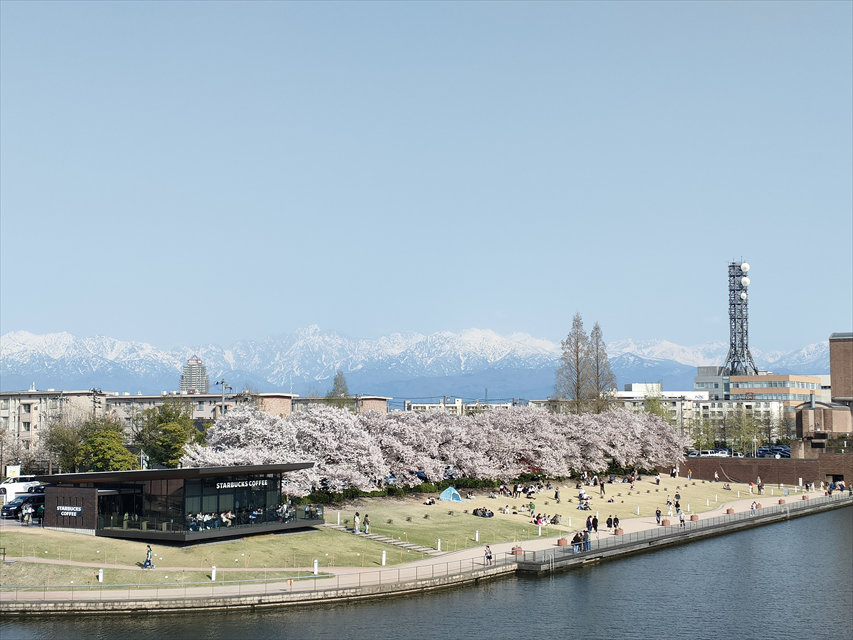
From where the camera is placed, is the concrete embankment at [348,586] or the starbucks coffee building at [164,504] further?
the starbucks coffee building at [164,504]

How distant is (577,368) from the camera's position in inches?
5738

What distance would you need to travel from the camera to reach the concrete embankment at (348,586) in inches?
2016

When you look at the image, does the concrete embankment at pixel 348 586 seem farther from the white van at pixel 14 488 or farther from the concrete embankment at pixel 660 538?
the white van at pixel 14 488

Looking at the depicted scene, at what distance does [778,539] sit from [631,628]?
43095mm

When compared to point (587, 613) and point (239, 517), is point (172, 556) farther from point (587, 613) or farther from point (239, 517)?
point (587, 613)

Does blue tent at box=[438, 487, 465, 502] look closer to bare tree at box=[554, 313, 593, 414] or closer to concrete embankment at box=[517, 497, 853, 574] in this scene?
concrete embankment at box=[517, 497, 853, 574]

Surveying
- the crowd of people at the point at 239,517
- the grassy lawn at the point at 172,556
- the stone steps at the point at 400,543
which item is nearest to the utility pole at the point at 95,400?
the grassy lawn at the point at 172,556

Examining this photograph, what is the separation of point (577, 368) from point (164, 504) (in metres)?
91.6

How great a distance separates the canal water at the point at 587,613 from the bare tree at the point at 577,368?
6985 cm

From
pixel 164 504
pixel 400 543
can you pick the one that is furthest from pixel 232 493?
pixel 400 543

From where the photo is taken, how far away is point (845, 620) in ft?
183

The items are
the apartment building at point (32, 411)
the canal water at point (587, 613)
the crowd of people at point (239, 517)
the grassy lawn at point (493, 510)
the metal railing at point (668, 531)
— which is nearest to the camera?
the canal water at point (587, 613)

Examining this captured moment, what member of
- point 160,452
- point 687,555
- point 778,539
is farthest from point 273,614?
point 160,452

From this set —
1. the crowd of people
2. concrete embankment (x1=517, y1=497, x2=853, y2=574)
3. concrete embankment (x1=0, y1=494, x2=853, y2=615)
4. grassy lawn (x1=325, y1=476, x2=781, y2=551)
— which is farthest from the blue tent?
the crowd of people
